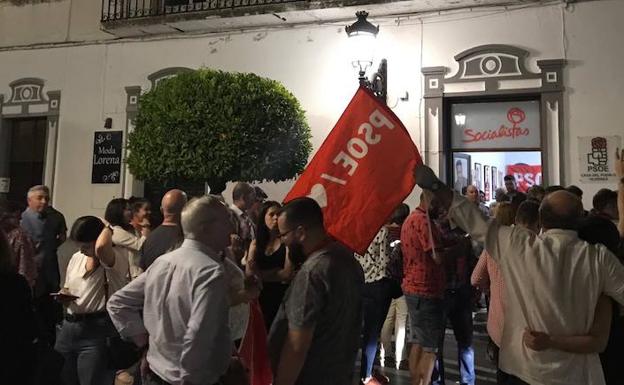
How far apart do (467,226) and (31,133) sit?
11226 mm

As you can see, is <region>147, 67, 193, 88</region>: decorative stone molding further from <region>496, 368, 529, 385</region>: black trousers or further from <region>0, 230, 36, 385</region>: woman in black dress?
<region>496, 368, 529, 385</region>: black trousers

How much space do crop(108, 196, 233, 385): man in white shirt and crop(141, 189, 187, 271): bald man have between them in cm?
88

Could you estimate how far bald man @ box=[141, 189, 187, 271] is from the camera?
4113 millimetres

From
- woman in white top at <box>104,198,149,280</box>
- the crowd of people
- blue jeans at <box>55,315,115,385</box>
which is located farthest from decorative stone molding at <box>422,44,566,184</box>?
blue jeans at <box>55,315,115,385</box>

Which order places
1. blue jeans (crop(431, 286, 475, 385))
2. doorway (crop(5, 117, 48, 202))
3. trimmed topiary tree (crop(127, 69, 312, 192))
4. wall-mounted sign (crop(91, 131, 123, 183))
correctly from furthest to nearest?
doorway (crop(5, 117, 48, 202))
wall-mounted sign (crop(91, 131, 123, 183))
trimmed topiary tree (crop(127, 69, 312, 192))
blue jeans (crop(431, 286, 475, 385))

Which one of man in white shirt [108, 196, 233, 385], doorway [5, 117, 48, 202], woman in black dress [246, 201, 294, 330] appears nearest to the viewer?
man in white shirt [108, 196, 233, 385]

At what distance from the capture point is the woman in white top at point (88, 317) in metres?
4.12

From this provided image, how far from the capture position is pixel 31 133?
39.7ft

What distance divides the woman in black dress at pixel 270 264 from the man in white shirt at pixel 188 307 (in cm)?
141

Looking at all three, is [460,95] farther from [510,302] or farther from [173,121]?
[510,302]

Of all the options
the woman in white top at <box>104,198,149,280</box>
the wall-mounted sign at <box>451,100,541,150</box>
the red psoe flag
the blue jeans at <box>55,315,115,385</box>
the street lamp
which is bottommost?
the blue jeans at <box>55,315,115,385</box>

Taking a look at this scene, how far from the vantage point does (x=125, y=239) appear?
15.9 feet

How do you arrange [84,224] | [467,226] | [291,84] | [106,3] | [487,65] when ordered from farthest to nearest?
[106,3] < [291,84] < [487,65] < [84,224] < [467,226]

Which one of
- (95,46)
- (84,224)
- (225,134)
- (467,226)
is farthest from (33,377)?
(95,46)
